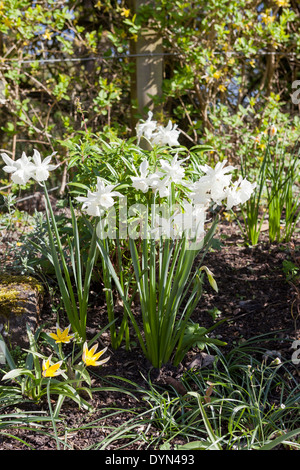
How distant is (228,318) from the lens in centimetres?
198

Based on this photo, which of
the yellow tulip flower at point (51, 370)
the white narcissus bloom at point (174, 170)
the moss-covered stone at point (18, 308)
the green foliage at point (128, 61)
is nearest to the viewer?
the yellow tulip flower at point (51, 370)

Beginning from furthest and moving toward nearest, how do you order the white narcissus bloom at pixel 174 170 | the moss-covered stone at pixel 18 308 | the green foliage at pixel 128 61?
1. the green foliage at pixel 128 61
2. the moss-covered stone at pixel 18 308
3. the white narcissus bloom at pixel 174 170

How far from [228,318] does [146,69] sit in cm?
235

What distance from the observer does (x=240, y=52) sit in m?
3.93

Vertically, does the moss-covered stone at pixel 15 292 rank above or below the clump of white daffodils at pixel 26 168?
below

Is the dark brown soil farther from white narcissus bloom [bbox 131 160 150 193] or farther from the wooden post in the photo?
the wooden post

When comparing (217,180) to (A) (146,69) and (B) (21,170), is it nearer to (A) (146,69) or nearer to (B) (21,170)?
(B) (21,170)

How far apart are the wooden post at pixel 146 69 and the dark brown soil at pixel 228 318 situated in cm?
133

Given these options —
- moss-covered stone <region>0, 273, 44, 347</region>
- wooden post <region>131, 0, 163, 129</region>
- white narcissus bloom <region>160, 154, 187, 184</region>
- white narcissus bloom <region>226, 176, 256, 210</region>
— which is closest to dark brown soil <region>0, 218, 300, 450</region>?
moss-covered stone <region>0, 273, 44, 347</region>

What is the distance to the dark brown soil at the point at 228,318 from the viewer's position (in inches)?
60.8

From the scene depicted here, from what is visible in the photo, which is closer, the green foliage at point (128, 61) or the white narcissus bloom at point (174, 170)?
the white narcissus bloom at point (174, 170)

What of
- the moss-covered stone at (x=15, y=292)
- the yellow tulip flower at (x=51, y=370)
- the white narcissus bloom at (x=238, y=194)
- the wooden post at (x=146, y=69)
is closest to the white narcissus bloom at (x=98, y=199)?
the white narcissus bloom at (x=238, y=194)

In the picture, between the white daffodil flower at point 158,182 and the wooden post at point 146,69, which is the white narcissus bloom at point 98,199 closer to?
the white daffodil flower at point 158,182
